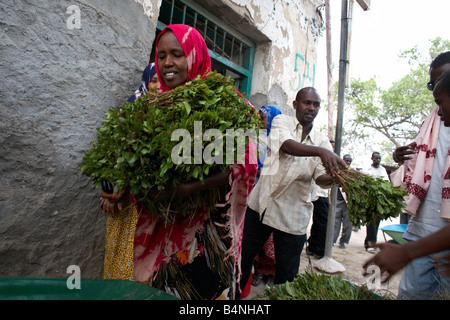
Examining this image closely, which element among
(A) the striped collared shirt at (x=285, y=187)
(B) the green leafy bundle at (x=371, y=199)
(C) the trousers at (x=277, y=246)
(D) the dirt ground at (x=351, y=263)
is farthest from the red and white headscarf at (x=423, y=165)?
(D) the dirt ground at (x=351, y=263)

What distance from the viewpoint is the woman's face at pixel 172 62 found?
1572mm

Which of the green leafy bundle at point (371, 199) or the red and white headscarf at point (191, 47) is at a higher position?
the red and white headscarf at point (191, 47)

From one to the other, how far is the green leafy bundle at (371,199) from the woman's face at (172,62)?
1247 mm

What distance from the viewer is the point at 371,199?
162 cm

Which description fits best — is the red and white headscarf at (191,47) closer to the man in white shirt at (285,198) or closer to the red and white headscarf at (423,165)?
the man in white shirt at (285,198)

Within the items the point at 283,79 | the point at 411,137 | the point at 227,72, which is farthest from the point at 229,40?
the point at 411,137

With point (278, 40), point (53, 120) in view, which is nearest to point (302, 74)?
point (278, 40)

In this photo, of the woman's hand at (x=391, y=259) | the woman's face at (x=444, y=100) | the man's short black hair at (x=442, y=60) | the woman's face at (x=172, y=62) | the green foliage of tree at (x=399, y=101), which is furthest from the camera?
the green foliage of tree at (x=399, y=101)

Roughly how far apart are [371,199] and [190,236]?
1101 mm

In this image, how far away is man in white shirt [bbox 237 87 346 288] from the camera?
2205 millimetres
